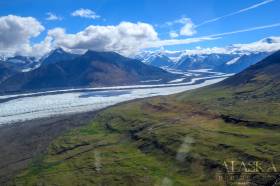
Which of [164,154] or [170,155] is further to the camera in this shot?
[164,154]

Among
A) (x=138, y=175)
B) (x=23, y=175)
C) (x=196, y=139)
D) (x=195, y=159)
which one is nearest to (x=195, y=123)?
(x=196, y=139)

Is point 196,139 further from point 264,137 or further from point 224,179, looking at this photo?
point 224,179

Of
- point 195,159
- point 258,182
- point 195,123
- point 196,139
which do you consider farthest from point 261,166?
point 195,123

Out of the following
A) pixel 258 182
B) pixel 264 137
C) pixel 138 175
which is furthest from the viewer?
pixel 264 137

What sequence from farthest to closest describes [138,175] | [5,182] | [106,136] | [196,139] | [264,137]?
[106,136]
[196,139]
[264,137]
[5,182]
[138,175]

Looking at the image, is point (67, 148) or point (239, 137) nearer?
point (239, 137)

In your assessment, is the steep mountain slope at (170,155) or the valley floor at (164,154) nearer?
the steep mountain slope at (170,155)

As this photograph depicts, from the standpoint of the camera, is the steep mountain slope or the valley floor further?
the valley floor

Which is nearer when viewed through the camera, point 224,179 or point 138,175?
point 224,179

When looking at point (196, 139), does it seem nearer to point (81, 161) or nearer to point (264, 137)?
point (264, 137)
